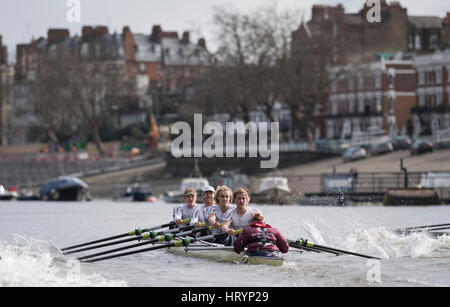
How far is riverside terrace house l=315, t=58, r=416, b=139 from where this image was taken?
311ft

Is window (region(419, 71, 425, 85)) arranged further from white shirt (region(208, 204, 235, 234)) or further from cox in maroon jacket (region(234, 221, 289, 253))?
cox in maroon jacket (region(234, 221, 289, 253))

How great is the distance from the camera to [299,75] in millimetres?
86125

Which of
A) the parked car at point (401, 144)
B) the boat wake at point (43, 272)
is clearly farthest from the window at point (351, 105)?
the boat wake at point (43, 272)

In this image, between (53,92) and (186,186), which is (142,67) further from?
(186,186)

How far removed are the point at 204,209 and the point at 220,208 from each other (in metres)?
1.19

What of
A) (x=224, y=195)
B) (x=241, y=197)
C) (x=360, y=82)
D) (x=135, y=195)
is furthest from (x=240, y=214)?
(x=360, y=82)

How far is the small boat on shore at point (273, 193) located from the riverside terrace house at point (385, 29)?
1248 inches

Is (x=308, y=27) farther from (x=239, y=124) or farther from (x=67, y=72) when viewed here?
(x=67, y=72)

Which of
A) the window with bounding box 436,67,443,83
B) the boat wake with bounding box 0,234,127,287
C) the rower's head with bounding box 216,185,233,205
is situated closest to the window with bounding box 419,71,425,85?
the window with bounding box 436,67,443,83

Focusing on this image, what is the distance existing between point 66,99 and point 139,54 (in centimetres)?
3231

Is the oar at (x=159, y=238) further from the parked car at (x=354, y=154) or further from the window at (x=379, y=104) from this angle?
the window at (x=379, y=104)

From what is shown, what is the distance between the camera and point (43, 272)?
74.5 feet

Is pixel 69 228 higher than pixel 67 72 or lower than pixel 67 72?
lower
